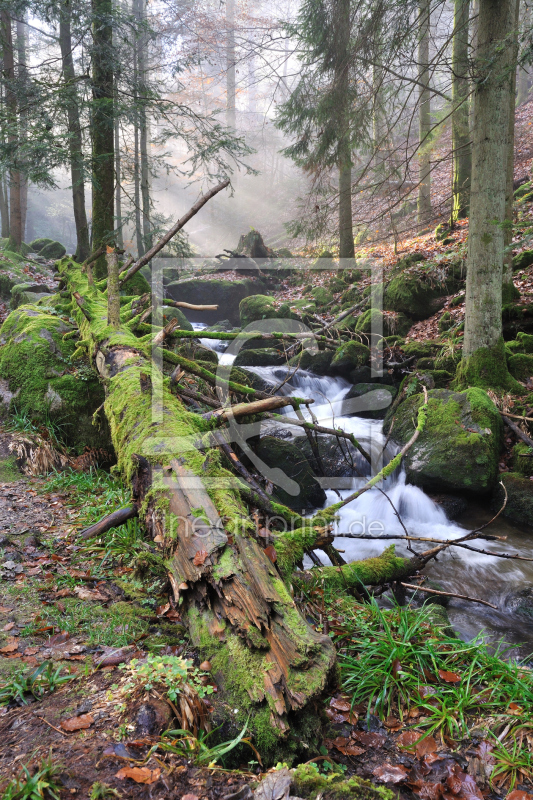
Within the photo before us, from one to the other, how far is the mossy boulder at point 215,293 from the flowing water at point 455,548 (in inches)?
376

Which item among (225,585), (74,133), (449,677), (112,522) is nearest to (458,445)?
(449,677)

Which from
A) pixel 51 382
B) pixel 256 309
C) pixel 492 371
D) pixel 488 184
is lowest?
pixel 51 382

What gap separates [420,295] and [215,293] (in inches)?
349

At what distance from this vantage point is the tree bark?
21.0ft

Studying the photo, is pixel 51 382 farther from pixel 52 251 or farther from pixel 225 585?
pixel 52 251

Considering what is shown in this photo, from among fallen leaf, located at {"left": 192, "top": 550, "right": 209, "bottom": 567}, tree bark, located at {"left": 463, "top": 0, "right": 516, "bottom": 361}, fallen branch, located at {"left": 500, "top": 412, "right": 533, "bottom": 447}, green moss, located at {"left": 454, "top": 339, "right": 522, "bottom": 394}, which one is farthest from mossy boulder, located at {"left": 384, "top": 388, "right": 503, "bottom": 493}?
fallen leaf, located at {"left": 192, "top": 550, "right": 209, "bottom": 567}

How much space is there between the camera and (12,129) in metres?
8.12

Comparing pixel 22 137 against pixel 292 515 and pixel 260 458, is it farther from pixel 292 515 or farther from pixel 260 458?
pixel 292 515

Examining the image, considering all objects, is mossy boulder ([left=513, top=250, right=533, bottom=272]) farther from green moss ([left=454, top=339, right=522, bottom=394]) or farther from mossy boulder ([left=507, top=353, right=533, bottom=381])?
green moss ([left=454, top=339, right=522, bottom=394])

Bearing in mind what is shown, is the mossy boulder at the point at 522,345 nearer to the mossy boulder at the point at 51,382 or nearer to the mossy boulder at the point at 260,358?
the mossy boulder at the point at 260,358

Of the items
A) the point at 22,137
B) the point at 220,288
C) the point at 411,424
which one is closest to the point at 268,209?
the point at 220,288

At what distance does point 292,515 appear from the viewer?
3791 mm

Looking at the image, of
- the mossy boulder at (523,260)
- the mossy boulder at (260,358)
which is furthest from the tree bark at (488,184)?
the mossy boulder at (260,358)

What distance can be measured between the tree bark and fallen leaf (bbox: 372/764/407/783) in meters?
6.42
